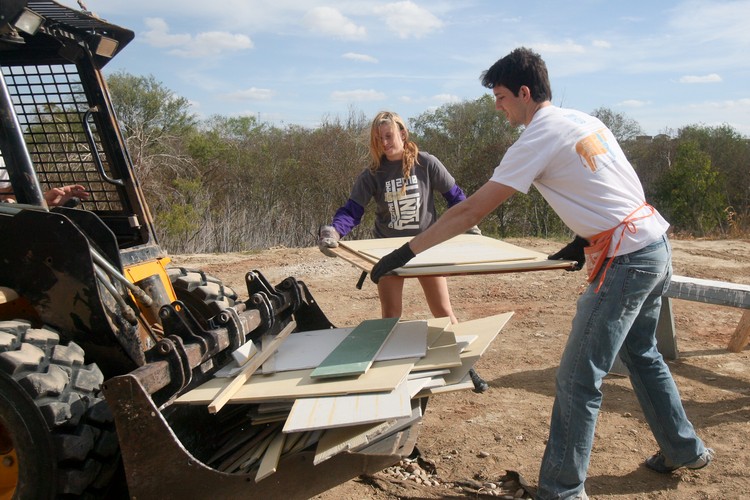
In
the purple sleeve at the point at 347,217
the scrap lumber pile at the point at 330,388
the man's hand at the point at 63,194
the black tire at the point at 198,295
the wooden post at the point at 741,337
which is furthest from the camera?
the wooden post at the point at 741,337

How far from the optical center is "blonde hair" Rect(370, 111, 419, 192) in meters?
4.62

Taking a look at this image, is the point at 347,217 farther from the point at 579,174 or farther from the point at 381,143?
the point at 579,174

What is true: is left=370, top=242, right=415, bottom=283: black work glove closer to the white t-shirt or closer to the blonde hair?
the white t-shirt

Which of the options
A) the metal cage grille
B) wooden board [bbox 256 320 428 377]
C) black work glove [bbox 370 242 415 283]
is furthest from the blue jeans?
the metal cage grille

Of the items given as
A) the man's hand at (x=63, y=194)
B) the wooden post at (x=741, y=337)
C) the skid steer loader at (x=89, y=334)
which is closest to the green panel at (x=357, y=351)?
the skid steer loader at (x=89, y=334)

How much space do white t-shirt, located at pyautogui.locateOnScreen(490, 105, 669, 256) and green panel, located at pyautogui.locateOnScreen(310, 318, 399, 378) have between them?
100cm

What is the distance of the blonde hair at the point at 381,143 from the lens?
15.1 ft

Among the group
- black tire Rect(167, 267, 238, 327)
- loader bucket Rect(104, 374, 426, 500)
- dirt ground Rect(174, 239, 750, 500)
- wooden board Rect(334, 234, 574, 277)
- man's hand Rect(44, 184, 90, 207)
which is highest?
man's hand Rect(44, 184, 90, 207)

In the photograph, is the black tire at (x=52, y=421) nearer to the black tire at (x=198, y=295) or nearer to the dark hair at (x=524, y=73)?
the black tire at (x=198, y=295)

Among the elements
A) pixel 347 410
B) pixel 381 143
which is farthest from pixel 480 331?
pixel 381 143

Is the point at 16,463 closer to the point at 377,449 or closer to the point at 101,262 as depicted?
the point at 101,262

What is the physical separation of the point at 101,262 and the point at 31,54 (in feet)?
5.20

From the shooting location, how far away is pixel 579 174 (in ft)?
9.78

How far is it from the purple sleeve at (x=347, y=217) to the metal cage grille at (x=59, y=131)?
1.39 metres
